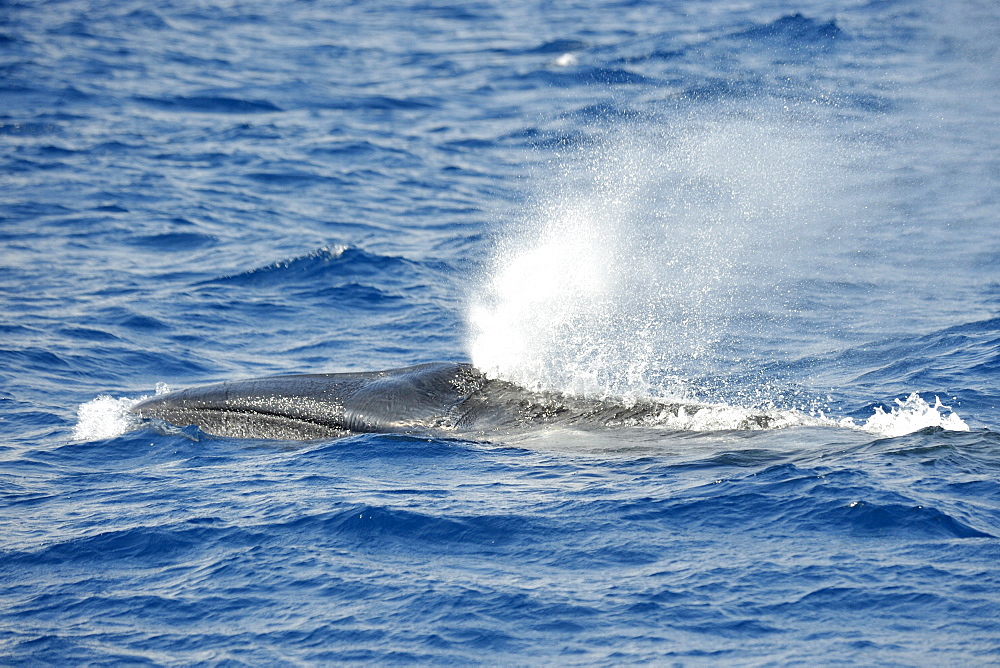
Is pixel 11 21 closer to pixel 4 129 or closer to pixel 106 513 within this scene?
pixel 4 129

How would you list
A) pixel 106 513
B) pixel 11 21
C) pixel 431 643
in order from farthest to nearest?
pixel 11 21 < pixel 106 513 < pixel 431 643

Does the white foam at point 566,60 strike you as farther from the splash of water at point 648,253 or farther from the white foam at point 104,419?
the white foam at point 104,419

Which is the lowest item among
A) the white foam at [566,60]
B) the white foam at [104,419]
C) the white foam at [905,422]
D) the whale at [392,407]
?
the white foam at [104,419]

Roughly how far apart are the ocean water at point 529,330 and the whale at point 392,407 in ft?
0.88

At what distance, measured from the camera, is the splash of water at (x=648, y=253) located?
13664mm

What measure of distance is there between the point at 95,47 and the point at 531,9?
16322mm

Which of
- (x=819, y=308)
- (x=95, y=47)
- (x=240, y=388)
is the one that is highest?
(x=95, y=47)

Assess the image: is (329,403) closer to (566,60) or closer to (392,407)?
(392,407)

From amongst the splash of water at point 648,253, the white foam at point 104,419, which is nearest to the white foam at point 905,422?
the splash of water at point 648,253

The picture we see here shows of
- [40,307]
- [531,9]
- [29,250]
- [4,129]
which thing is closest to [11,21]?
[4,129]

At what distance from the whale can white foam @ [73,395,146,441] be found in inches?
17.5

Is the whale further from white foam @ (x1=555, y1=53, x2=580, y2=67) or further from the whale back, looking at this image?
white foam @ (x1=555, y1=53, x2=580, y2=67)

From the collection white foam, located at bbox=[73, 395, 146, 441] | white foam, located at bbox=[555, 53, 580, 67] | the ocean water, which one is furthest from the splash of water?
white foam, located at bbox=[555, 53, 580, 67]

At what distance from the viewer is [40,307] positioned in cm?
1866
